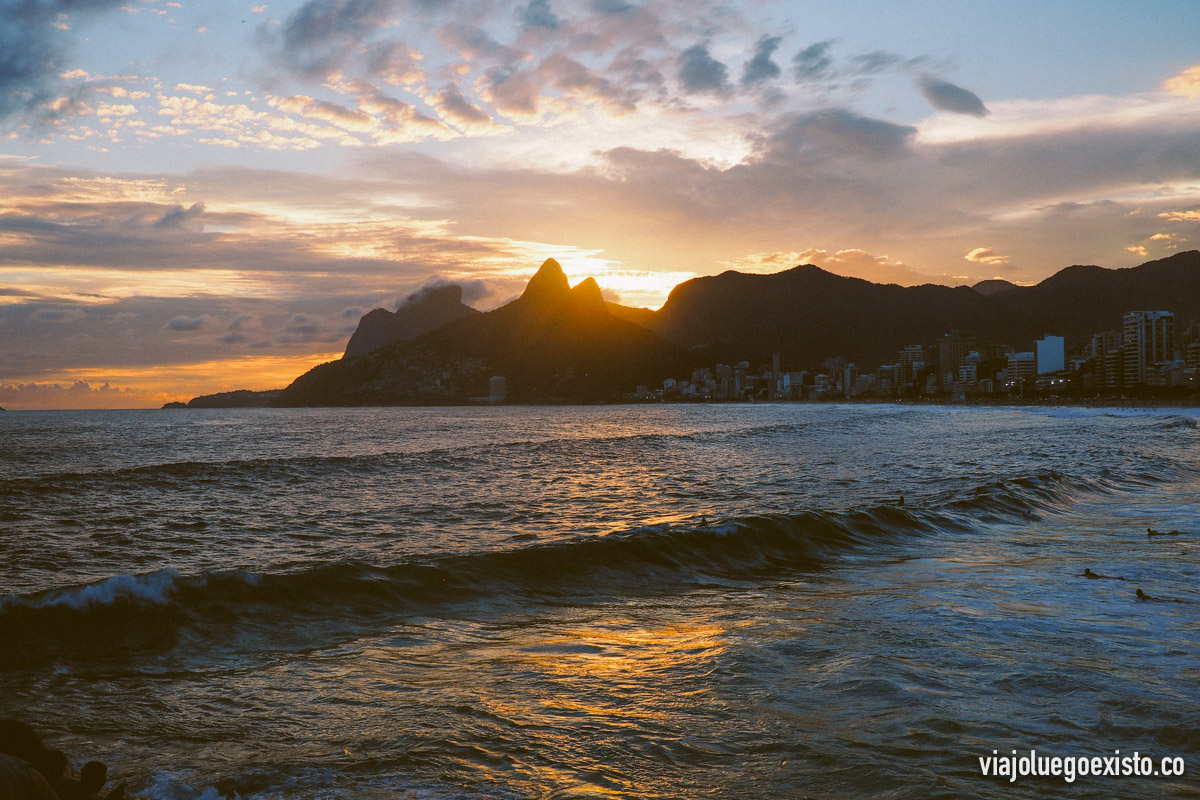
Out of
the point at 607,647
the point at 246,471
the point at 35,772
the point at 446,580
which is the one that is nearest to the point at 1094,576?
the point at 607,647

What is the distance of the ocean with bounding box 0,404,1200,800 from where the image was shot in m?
5.53

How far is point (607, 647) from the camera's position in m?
8.81

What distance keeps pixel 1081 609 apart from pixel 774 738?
6638 millimetres

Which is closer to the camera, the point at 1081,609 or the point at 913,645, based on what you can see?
the point at 913,645

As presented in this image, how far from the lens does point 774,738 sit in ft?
19.6

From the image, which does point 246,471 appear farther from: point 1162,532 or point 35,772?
point 1162,532

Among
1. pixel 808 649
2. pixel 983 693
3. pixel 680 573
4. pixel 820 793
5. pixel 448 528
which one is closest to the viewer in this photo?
pixel 820 793

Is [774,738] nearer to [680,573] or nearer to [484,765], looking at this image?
[484,765]

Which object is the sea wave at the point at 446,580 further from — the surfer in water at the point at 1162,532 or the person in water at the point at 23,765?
the person in water at the point at 23,765

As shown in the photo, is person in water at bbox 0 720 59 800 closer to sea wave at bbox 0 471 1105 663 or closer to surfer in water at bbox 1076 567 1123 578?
sea wave at bbox 0 471 1105 663

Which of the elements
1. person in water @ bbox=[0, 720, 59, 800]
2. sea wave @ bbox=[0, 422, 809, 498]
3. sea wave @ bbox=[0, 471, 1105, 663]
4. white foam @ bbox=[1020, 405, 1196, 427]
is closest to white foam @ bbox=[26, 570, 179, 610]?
sea wave @ bbox=[0, 471, 1105, 663]

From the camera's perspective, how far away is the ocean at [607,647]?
5.53 m

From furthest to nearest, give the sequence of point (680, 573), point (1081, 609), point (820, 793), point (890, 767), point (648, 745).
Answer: point (680, 573) < point (1081, 609) < point (648, 745) < point (890, 767) < point (820, 793)

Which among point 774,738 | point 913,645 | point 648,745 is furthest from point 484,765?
point 913,645
